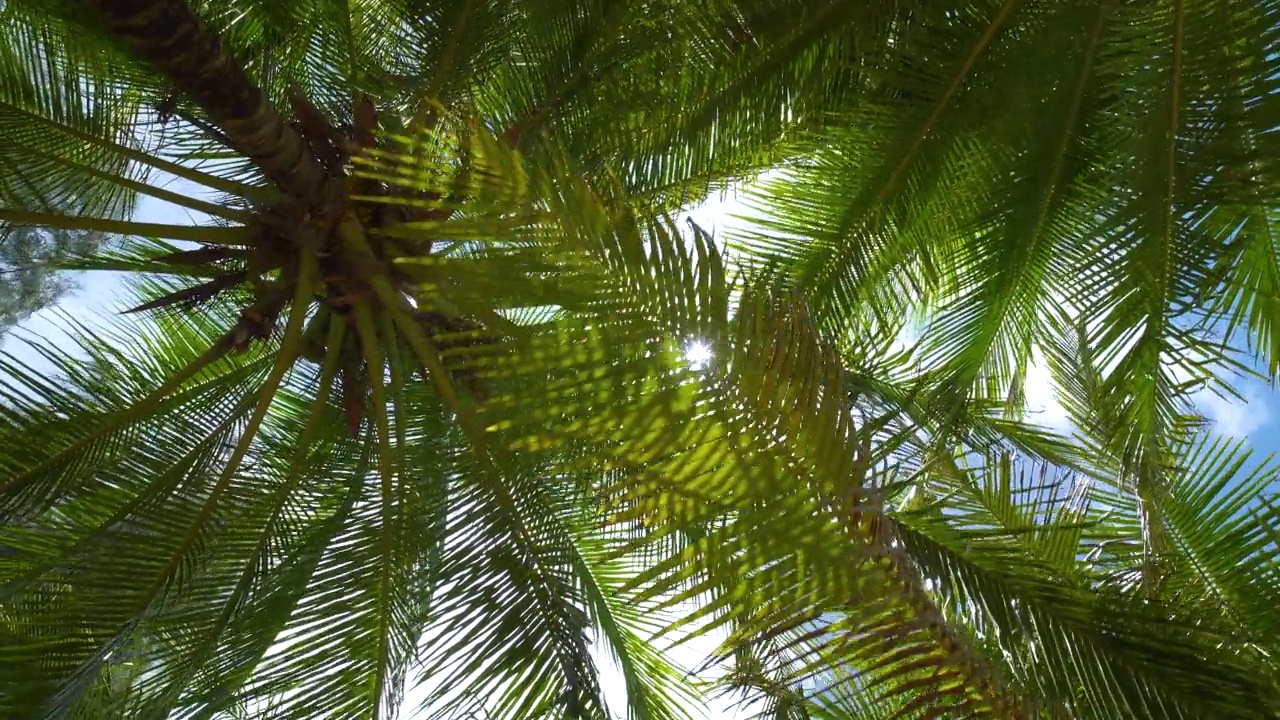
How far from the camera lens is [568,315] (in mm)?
2523

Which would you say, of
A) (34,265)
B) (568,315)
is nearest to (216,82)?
(568,315)

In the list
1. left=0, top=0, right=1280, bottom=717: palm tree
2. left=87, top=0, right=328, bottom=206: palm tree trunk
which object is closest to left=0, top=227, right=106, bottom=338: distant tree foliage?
left=0, top=0, right=1280, bottom=717: palm tree

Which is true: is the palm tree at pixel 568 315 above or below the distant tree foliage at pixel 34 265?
below

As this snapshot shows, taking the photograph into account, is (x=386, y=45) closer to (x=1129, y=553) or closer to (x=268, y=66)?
(x=268, y=66)

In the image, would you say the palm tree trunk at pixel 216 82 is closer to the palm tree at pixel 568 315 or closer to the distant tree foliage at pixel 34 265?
the palm tree at pixel 568 315

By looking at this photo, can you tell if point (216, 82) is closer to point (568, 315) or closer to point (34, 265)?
point (568, 315)

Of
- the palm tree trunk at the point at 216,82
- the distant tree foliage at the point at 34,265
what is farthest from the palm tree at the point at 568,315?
the distant tree foliage at the point at 34,265

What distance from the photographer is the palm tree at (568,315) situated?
299cm

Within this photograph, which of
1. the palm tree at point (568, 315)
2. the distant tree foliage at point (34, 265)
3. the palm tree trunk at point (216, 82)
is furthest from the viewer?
the distant tree foliage at point (34, 265)

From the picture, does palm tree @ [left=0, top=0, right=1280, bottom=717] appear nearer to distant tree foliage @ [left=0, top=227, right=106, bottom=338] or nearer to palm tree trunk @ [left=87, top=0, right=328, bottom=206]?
palm tree trunk @ [left=87, top=0, right=328, bottom=206]

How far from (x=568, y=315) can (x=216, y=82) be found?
137cm

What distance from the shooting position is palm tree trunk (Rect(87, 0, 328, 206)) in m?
2.50

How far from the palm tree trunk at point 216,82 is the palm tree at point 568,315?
14mm

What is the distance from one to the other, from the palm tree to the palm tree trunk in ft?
0.05
